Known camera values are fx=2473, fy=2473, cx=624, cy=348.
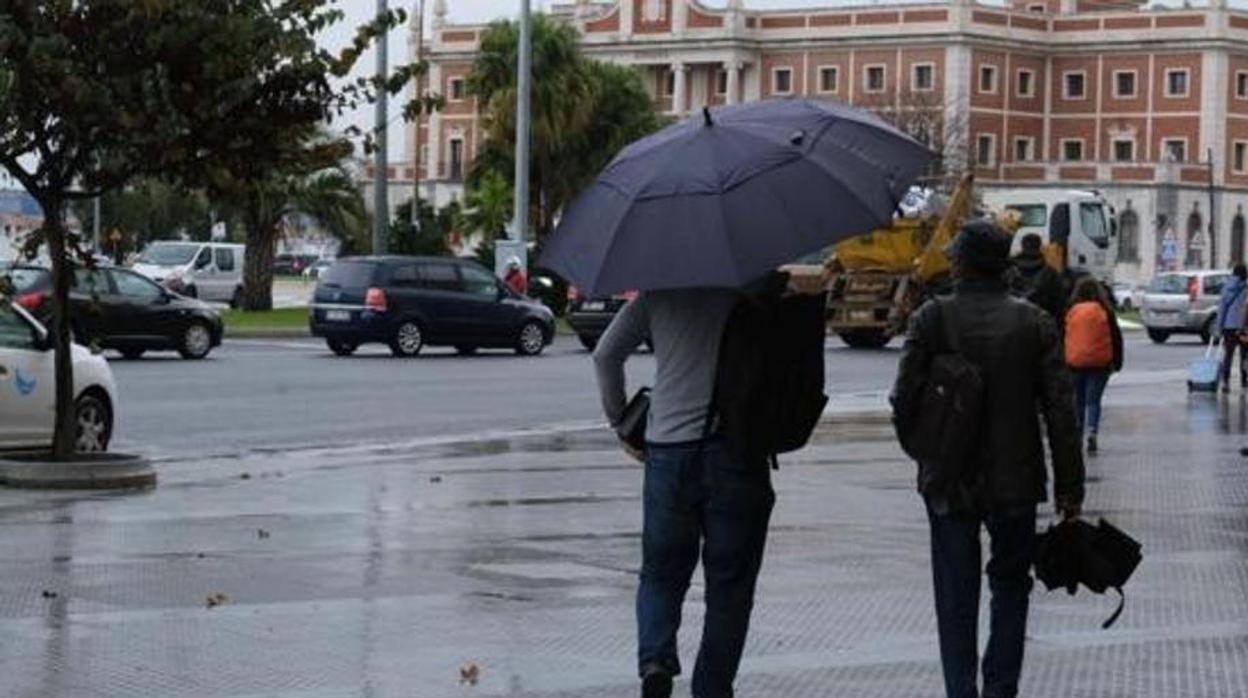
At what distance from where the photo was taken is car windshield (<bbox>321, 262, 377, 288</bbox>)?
128 feet

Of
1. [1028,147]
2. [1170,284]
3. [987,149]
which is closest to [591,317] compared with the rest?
[1170,284]

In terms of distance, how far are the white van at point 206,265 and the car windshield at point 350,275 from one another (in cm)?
2210

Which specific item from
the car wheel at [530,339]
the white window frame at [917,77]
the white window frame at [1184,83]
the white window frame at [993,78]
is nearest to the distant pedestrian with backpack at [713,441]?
the car wheel at [530,339]

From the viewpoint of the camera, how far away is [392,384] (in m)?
30.8

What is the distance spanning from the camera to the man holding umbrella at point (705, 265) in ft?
26.3

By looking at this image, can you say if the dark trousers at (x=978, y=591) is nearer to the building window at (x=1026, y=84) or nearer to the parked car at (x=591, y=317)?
the parked car at (x=591, y=317)

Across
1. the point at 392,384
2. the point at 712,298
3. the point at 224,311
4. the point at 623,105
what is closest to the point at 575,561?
the point at 712,298

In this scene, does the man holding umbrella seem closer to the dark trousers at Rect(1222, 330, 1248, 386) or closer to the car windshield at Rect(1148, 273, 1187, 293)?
the dark trousers at Rect(1222, 330, 1248, 386)

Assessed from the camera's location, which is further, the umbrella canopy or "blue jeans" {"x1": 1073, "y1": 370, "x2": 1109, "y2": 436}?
"blue jeans" {"x1": 1073, "y1": 370, "x2": 1109, "y2": 436}

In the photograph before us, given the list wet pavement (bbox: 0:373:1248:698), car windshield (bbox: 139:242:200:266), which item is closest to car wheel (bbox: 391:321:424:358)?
wet pavement (bbox: 0:373:1248:698)

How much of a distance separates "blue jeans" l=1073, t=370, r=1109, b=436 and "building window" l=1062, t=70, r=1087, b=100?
338 feet

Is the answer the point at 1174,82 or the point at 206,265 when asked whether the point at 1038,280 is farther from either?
the point at 1174,82

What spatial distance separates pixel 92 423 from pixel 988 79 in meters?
104

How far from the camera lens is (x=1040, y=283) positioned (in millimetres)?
19719
